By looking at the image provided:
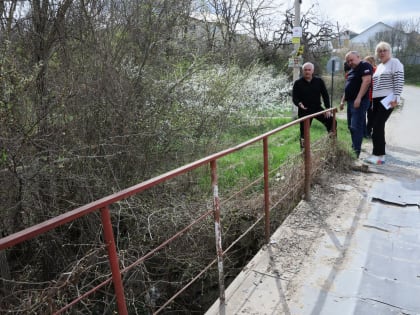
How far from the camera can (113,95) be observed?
406cm

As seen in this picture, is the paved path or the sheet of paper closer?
Answer: the paved path

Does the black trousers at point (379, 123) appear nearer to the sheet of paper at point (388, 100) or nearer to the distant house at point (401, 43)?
the sheet of paper at point (388, 100)

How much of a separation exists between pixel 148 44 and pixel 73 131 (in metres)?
1.74

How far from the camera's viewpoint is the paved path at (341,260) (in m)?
2.40

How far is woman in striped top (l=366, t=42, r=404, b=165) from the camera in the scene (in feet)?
17.1

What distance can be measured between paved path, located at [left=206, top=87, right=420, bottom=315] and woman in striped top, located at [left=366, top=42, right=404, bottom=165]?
1.07 m

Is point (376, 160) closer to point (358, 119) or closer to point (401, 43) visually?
point (358, 119)

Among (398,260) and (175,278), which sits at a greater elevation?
(398,260)

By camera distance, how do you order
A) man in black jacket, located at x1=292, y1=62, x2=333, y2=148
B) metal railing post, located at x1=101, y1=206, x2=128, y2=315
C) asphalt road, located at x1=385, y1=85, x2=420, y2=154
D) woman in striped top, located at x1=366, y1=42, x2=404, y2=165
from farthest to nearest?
asphalt road, located at x1=385, y1=85, x2=420, y2=154, man in black jacket, located at x1=292, y1=62, x2=333, y2=148, woman in striped top, located at x1=366, y1=42, x2=404, y2=165, metal railing post, located at x1=101, y1=206, x2=128, y2=315

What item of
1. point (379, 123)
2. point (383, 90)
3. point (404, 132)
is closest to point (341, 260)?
point (379, 123)

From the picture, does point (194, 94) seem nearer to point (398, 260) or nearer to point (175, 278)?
point (175, 278)

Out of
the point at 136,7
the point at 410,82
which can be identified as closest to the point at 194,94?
the point at 136,7

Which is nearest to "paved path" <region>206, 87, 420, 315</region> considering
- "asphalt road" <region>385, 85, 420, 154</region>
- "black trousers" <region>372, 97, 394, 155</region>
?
"black trousers" <region>372, 97, 394, 155</region>

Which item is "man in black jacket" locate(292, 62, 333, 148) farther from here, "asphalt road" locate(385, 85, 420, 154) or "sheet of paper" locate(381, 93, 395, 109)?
"asphalt road" locate(385, 85, 420, 154)
